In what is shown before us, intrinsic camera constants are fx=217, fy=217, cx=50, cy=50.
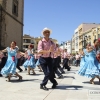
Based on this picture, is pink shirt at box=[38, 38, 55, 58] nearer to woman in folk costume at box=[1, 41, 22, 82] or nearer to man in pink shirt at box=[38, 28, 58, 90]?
man in pink shirt at box=[38, 28, 58, 90]

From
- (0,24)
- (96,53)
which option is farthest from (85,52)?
(0,24)

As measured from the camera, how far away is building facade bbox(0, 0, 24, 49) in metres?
27.3

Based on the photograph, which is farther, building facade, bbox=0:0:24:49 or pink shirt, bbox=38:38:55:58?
building facade, bbox=0:0:24:49

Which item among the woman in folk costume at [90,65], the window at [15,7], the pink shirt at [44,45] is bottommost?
the woman in folk costume at [90,65]

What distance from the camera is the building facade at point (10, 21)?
89.5 ft

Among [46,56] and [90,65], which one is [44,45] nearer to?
[46,56]

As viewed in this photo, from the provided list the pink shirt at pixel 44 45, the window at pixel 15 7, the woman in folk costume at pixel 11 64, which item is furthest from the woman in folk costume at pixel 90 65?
the window at pixel 15 7

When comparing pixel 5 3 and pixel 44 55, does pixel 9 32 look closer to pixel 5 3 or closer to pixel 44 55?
pixel 5 3

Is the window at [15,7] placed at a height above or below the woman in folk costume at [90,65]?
above

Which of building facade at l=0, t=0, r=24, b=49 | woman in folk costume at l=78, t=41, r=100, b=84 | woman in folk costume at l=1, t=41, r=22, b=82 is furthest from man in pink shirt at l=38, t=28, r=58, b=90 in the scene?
building facade at l=0, t=0, r=24, b=49

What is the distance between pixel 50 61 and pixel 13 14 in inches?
1009

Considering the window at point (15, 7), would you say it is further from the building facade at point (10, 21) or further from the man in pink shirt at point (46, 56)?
the man in pink shirt at point (46, 56)

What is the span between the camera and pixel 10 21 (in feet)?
98.2

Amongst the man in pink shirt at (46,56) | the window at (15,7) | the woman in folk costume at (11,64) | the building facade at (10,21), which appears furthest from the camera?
the window at (15,7)
